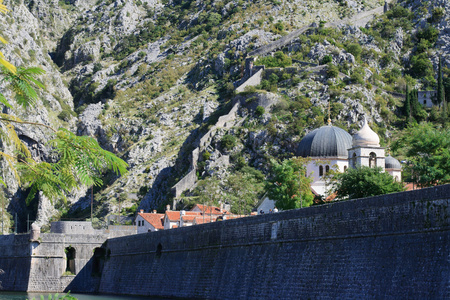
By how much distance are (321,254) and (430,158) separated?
836 inches

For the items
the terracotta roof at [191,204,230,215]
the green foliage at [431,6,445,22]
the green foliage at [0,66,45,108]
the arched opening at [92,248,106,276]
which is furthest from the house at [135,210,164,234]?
the green foliage at [0,66,45,108]

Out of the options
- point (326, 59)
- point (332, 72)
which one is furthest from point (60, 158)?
point (326, 59)

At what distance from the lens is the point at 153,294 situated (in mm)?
45844

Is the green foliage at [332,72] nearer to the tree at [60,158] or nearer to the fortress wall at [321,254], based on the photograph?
the fortress wall at [321,254]

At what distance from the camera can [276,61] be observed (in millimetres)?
101688

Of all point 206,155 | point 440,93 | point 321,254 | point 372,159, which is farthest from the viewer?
point 440,93

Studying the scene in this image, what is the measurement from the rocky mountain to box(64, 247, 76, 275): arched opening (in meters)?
24.3

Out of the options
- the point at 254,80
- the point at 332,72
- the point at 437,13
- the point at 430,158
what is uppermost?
the point at 437,13

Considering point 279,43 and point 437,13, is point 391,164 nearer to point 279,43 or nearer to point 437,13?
point 279,43

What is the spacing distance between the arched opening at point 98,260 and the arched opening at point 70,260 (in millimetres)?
1734

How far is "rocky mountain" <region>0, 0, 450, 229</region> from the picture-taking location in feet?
288

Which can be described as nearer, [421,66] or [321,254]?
[321,254]

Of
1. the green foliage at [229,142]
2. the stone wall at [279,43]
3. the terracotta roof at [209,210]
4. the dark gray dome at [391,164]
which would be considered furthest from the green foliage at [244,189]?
the stone wall at [279,43]

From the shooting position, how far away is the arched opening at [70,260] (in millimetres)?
58031
